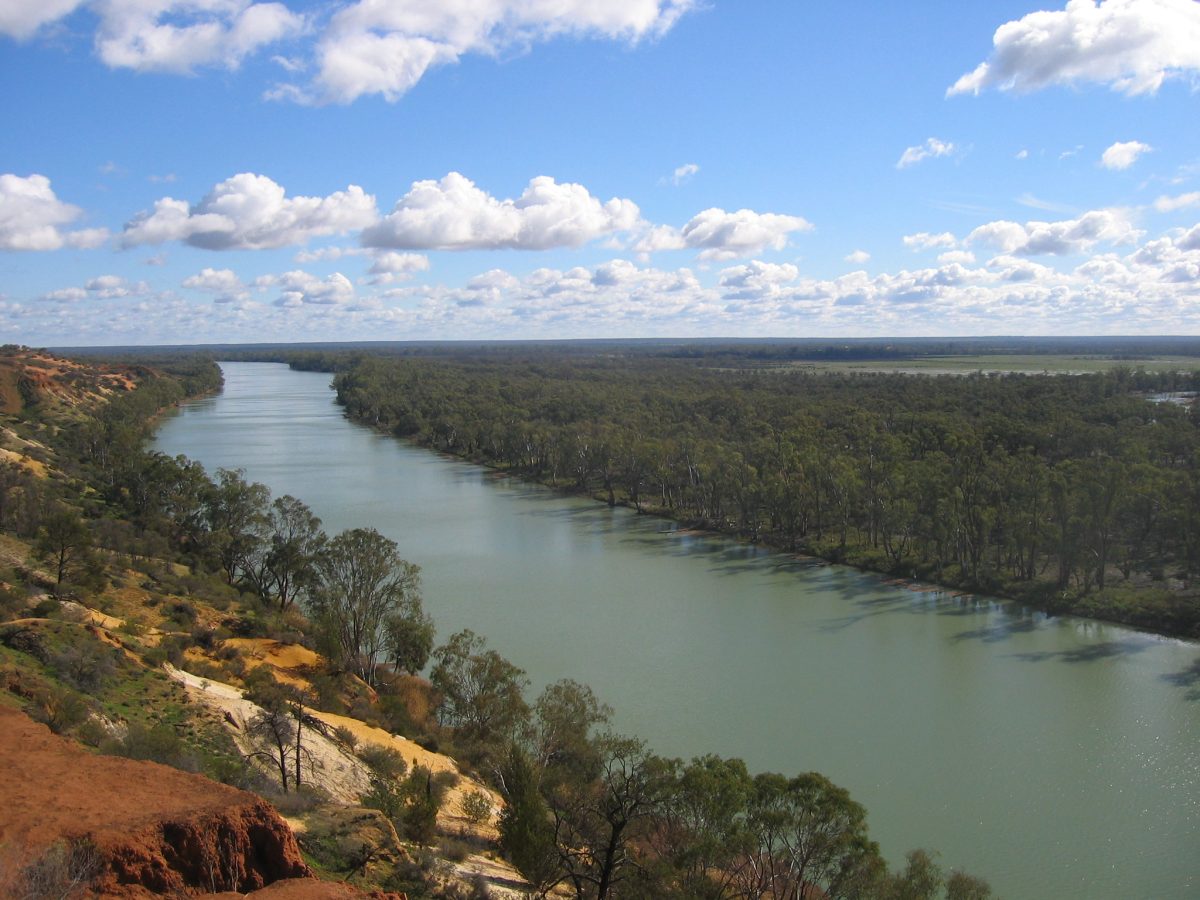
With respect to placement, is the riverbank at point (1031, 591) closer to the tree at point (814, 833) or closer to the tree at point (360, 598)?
the tree at point (360, 598)

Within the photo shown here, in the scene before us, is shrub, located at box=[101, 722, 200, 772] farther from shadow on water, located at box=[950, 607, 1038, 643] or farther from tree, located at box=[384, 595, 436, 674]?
shadow on water, located at box=[950, 607, 1038, 643]

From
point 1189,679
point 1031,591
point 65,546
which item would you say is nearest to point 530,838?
point 65,546

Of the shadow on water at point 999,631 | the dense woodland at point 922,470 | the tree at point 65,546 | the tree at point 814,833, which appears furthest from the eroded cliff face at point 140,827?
the dense woodland at point 922,470

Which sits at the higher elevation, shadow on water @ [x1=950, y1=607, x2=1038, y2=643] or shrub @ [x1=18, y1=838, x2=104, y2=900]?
shrub @ [x1=18, y1=838, x2=104, y2=900]

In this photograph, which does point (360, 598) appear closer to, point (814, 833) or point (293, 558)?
point (293, 558)

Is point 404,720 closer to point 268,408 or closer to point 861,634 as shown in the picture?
point 861,634

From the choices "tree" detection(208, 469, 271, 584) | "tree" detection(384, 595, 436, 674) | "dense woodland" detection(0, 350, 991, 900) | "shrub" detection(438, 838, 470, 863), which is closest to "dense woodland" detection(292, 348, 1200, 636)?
"dense woodland" detection(0, 350, 991, 900)
